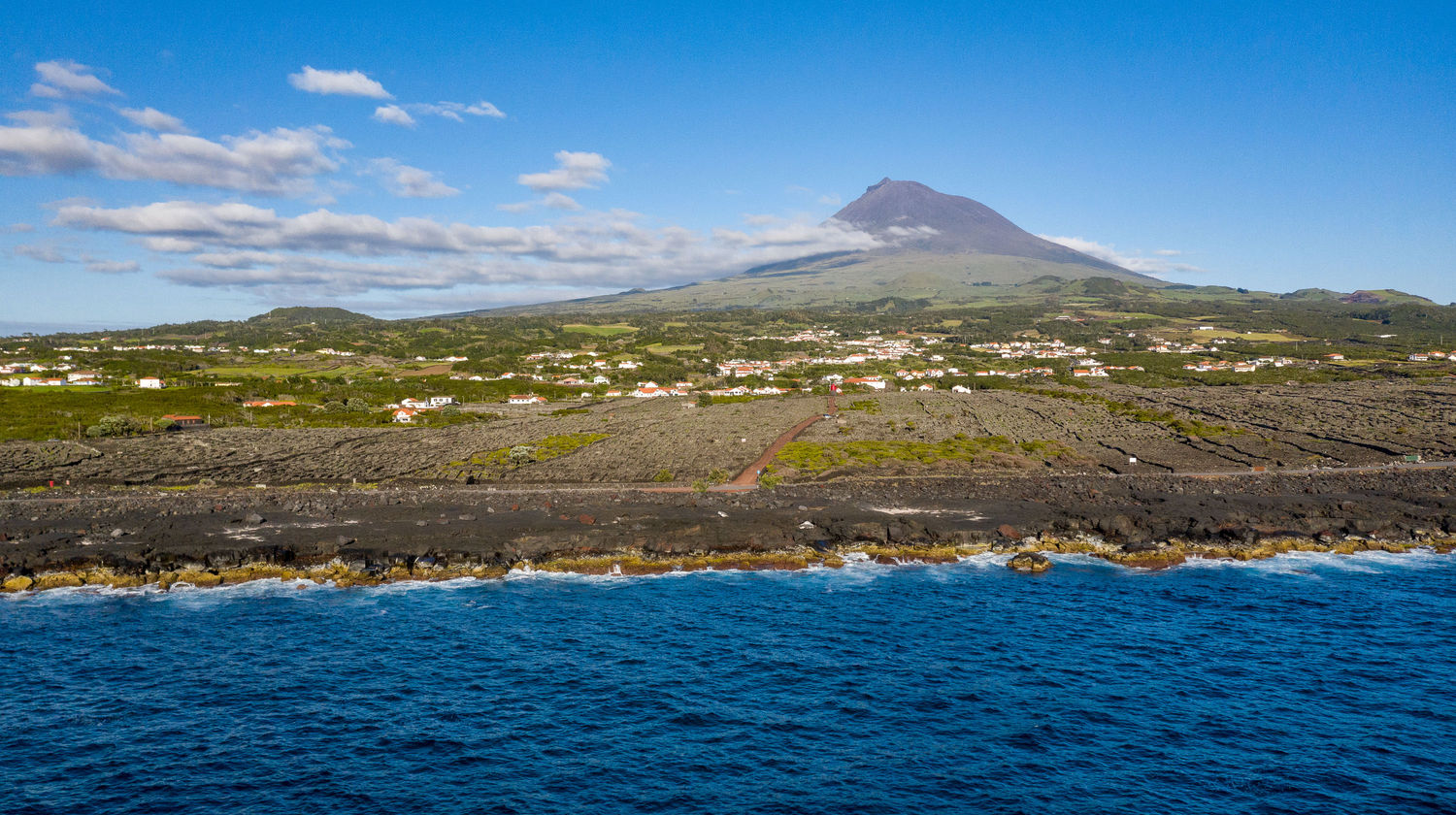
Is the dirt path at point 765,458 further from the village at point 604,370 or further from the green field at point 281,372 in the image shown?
the green field at point 281,372

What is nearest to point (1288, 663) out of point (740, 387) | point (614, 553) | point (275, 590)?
point (614, 553)

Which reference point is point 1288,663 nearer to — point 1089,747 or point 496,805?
point 1089,747

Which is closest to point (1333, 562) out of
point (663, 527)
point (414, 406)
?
point (663, 527)

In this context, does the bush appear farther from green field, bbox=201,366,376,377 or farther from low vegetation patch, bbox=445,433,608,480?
green field, bbox=201,366,376,377

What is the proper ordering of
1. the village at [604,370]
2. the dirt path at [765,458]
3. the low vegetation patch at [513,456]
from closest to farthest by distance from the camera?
the dirt path at [765,458], the low vegetation patch at [513,456], the village at [604,370]

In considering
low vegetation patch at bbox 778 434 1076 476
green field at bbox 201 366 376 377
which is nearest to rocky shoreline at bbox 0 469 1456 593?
low vegetation patch at bbox 778 434 1076 476

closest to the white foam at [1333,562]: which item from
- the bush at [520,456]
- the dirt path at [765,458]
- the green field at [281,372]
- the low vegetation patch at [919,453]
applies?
the low vegetation patch at [919,453]

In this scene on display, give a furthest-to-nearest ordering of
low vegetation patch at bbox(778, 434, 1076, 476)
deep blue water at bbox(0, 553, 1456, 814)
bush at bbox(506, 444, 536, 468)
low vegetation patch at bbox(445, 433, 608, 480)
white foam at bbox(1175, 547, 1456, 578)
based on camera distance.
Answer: bush at bbox(506, 444, 536, 468) < low vegetation patch at bbox(445, 433, 608, 480) < low vegetation patch at bbox(778, 434, 1076, 476) < white foam at bbox(1175, 547, 1456, 578) < deep blue water at bbox(0, 553, 1456, 814)
